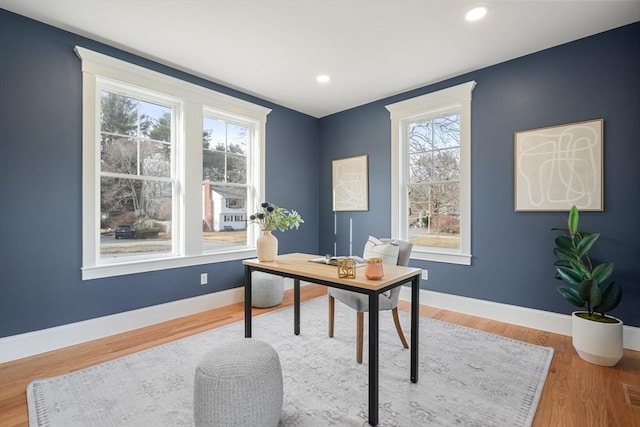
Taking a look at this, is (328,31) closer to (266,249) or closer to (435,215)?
(266,249)

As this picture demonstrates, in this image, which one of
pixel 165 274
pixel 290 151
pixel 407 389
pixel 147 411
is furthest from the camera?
pixel 290 151

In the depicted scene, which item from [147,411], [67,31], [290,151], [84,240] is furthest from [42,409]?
[290,151]

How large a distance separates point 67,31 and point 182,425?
317cm

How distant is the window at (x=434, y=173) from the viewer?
3.35m

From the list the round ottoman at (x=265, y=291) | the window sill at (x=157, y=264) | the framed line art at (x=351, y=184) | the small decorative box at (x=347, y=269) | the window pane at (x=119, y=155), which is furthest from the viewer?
the framed line art at (x=351, y=184)

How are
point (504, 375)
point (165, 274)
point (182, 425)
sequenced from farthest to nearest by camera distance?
point (165, 274) < point (504, 375) < point (182, 425)

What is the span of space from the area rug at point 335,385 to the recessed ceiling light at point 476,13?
2.66 metres

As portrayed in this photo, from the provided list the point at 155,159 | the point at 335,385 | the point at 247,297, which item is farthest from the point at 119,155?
the point at 335,385

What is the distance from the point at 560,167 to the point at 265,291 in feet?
10.6

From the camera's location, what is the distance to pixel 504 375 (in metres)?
2.04

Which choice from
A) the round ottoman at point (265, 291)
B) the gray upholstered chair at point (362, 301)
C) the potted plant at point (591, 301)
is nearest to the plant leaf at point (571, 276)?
the potted plant at point (591, 301)

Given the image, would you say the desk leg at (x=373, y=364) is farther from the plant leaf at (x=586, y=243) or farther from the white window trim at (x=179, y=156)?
the white window trim at (x=179, y=156)

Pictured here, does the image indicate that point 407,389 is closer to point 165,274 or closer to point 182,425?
point 182,425

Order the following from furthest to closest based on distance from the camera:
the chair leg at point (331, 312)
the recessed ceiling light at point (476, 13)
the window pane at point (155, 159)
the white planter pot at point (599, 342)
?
the window pane at point (155, 159)
the chair leg at point (331, 312)
the recessed ceiling light at point (476, 13)
the white planter pot at point (599, 342)
